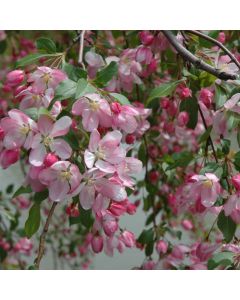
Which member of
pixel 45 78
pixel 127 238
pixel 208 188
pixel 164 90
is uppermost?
pixel 45 78

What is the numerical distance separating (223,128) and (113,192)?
1.20 ft

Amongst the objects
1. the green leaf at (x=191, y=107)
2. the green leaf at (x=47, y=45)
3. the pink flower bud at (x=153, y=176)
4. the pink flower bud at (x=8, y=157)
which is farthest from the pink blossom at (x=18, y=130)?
the pink flower bud at (x=153, y=176)

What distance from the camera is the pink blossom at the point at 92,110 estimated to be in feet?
3.01

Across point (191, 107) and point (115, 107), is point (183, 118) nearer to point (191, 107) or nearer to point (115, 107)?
point (191, 107)

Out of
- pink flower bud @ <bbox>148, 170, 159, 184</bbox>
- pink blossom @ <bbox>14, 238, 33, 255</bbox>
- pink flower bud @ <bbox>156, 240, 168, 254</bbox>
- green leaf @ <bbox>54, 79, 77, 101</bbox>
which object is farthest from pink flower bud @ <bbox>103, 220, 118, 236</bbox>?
pink blossom @ <bbox>14, 238, 33, 255</bbox>

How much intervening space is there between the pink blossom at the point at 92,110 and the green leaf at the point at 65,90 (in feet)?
0.09

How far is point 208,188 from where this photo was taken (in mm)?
1090

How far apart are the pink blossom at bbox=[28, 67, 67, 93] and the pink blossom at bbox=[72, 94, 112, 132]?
12 centimetres

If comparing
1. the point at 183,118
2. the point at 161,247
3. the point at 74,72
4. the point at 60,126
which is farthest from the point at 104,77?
the point at 161,247

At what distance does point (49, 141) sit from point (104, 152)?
98 millimetres

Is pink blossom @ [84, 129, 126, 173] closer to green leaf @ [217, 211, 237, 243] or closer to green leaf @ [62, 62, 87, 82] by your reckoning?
green leaf @ [62, 62, 87, 82]

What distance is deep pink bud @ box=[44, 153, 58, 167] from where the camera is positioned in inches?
34.7
